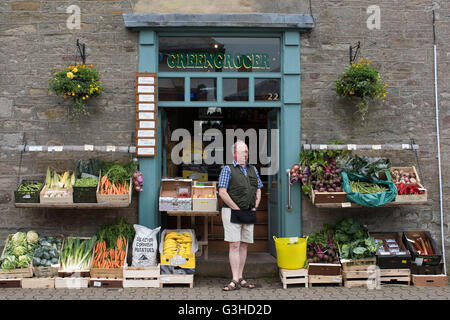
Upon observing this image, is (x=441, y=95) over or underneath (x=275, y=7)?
underneath

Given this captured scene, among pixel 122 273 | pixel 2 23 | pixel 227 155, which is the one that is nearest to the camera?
pixel 122 273

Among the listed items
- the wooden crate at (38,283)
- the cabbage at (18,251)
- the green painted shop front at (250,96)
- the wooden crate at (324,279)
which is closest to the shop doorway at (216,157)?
the green painted shop front at (250,96)

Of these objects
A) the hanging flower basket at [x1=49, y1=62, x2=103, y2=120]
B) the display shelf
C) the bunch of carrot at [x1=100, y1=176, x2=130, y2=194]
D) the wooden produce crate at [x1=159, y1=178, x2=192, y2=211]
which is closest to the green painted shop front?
the wooden produce crate at [x1=159, y1=178, x2=192, y2=211]

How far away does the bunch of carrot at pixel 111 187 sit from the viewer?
6.52m

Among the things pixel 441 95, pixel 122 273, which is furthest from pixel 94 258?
pixel 441 95

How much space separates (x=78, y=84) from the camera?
21.9 feet

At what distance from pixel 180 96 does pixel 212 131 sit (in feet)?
6.22

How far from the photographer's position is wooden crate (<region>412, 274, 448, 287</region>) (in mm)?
6484

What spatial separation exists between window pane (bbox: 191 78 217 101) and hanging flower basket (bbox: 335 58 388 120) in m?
1.89

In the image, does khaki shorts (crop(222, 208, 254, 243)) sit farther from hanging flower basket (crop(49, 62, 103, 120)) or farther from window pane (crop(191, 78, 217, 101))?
hanging flower basket (crop(49, 62, 103, 120))

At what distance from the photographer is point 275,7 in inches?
281

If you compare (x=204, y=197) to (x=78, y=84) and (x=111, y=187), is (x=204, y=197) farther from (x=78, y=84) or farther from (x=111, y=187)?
(x=78, y=84)

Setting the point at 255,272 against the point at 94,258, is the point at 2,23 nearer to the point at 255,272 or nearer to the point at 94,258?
the point at 94,258

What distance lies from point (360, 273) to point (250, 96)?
10.0 ft
